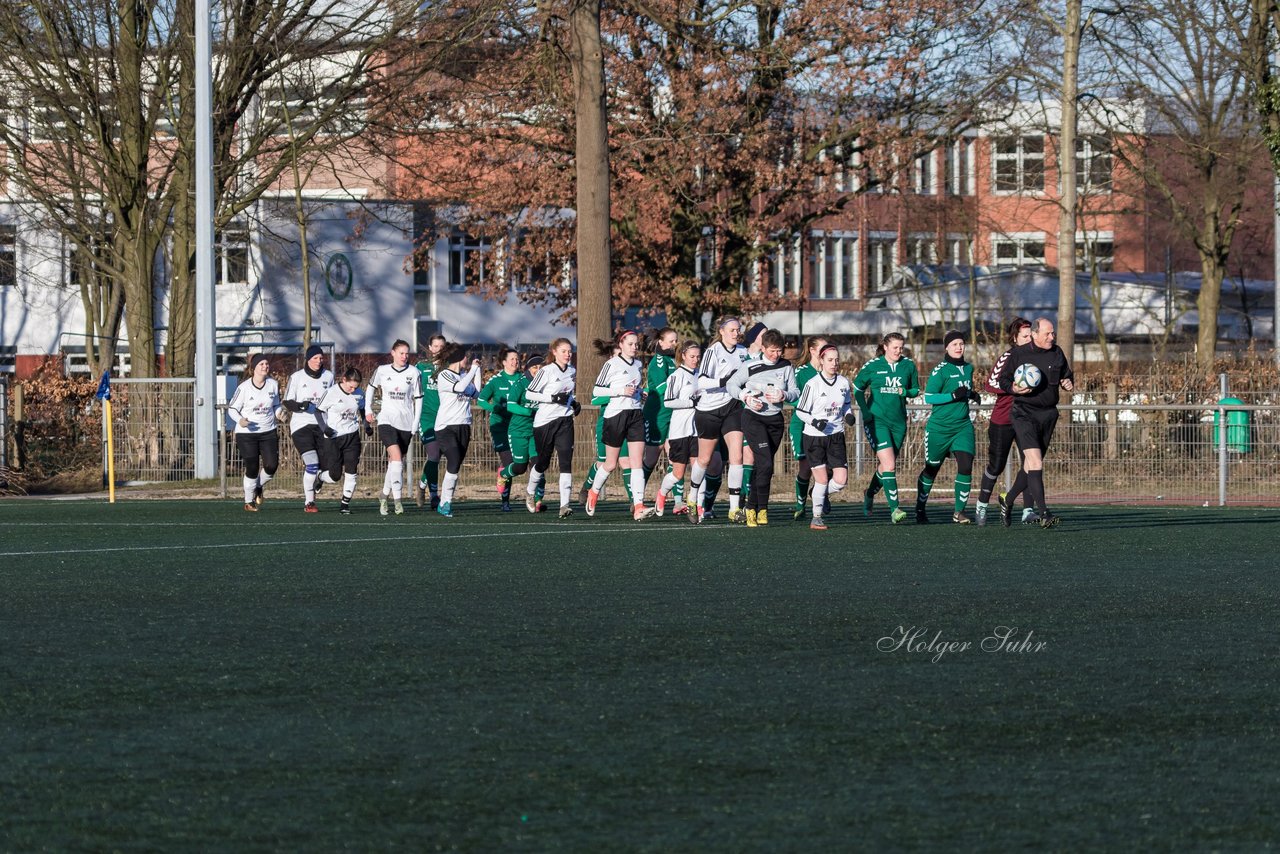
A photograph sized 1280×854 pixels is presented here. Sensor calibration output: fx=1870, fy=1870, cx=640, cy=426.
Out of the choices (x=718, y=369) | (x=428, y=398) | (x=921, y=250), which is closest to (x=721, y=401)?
(x=718, y=369)

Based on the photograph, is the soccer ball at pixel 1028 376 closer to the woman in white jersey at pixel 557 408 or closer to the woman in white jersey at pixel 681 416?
the woman in white jersey at pixel 681 416

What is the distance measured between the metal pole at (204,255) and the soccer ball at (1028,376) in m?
12.2

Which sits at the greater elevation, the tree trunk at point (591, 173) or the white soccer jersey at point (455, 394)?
the tree trunk at point (591, 173)

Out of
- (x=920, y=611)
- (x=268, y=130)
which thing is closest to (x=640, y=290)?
(x=268, y=130)

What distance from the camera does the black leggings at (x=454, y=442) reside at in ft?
61.3

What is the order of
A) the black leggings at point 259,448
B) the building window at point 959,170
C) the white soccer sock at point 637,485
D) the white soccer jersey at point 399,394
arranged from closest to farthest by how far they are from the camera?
1. the white soccer sock at point 637,485
2. the white soccer jersey at point 399,394
3. the black leggings at point 259,448
4. the building window at point 959,170

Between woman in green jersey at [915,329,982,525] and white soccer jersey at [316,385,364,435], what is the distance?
5862mm

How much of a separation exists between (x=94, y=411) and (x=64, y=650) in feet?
57.3

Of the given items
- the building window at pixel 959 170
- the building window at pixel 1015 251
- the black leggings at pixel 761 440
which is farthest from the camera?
the building window at pixel 1015 251

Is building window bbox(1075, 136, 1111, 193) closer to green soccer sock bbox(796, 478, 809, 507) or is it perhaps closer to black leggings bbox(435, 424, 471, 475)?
green soccer sock bbox(796, 478, 809, 507)

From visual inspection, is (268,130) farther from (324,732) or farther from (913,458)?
(324,732)

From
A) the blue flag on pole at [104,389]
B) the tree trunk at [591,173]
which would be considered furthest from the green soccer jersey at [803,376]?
A: the blue flag on pole at [104,389]

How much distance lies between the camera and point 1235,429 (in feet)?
74.1

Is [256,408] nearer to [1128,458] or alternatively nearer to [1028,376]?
[1028,376]
